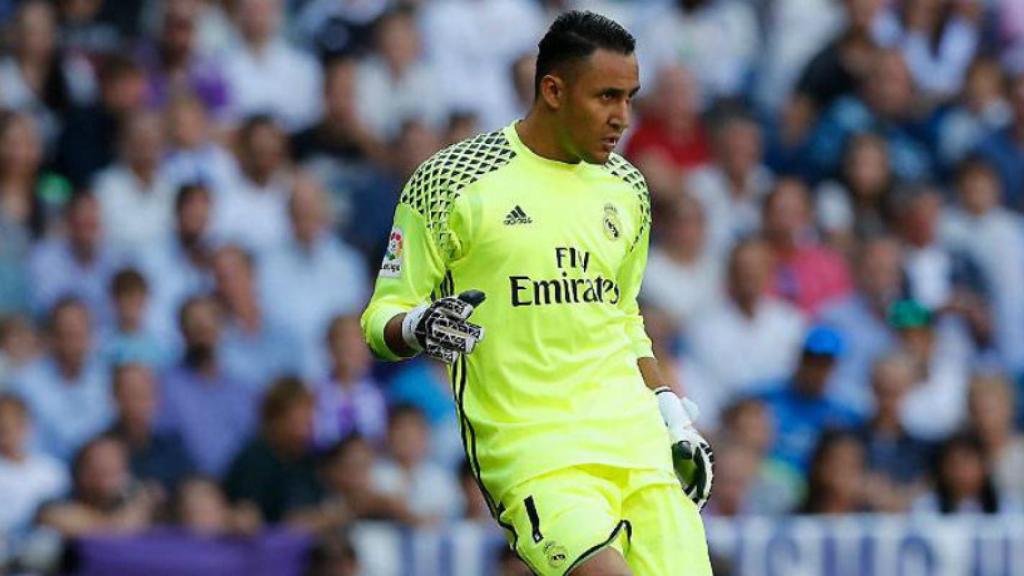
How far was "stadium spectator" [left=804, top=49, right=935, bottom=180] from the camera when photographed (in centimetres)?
1612

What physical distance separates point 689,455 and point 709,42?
351 inches

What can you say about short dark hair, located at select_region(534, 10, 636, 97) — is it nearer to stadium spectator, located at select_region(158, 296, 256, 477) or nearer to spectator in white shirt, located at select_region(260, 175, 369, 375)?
stadium spectator, located at select_region(158, 296, 256, 477)

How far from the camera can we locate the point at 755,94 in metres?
16.6

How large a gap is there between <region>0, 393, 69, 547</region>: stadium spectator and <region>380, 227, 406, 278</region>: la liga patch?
14.5 ft

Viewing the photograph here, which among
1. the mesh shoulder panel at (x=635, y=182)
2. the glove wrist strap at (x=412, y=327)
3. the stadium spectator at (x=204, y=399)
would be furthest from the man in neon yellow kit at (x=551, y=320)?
the stadium spectator at (x=204, y=399)

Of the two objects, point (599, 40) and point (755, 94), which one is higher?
point (755, 94)

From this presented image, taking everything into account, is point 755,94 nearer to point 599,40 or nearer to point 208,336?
point 208,336

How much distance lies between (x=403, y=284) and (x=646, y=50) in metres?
8.78

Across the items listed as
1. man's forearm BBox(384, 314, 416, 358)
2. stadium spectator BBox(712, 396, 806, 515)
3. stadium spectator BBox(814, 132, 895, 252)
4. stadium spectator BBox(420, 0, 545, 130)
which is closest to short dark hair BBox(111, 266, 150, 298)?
stadium spectator BBox(420, 0, 545, 130)

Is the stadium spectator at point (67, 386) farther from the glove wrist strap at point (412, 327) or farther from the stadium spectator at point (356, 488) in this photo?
the glove wrist strap at point (412, 327)

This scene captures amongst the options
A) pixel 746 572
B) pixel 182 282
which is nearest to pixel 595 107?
pixel 746 572

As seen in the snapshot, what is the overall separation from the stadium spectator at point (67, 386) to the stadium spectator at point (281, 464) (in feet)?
2.71

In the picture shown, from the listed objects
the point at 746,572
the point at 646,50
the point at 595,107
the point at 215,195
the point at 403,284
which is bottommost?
the point at 746,572

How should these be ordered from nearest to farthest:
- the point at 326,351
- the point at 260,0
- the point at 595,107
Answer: the point at 595,107, the point at 326,351, the point at 260,0
